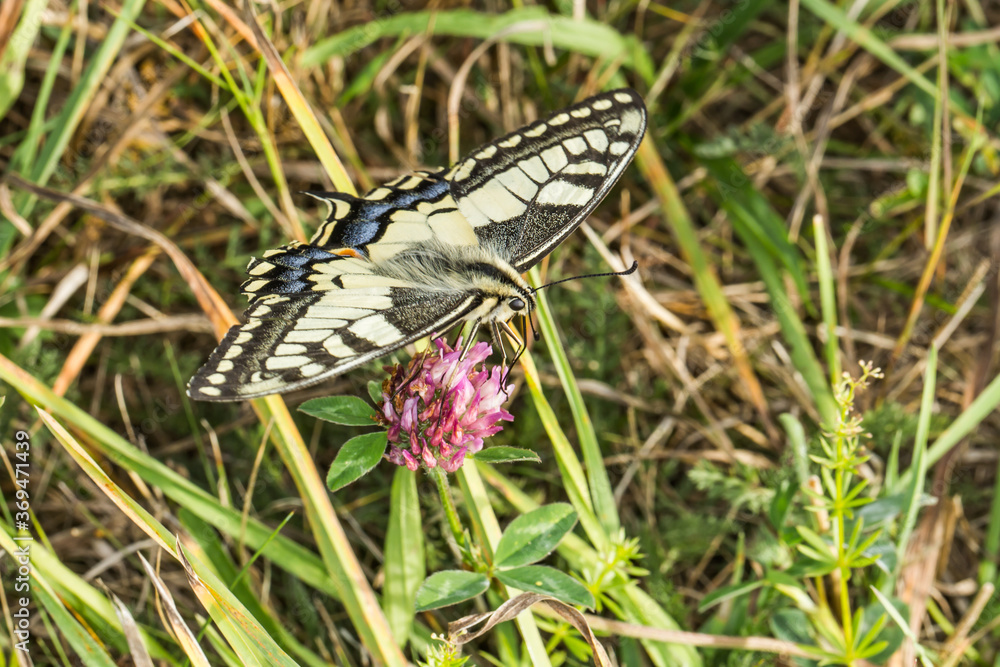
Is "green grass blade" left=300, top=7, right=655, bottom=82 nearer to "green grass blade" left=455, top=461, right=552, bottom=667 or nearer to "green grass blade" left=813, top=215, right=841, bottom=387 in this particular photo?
"green grass blade" left=813, top=215, right=841, bottom=387

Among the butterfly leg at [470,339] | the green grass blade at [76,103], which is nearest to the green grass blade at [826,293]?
the butterfly leg at [470,339]

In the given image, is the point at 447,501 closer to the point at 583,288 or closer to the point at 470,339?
the point at 470,339

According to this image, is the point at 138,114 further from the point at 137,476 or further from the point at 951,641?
the point at 951,641

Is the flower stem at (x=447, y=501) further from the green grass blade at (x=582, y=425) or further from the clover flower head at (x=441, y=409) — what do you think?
the green grass blade at (x=582, y=425)

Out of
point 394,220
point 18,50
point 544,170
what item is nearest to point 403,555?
point 394,220

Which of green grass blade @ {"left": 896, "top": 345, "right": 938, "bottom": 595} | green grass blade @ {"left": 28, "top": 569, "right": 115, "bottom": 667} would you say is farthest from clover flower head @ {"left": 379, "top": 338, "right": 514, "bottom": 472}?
green grass blade @ {"left": 896, "top": 345, "right": 938, "bottom": 595}
